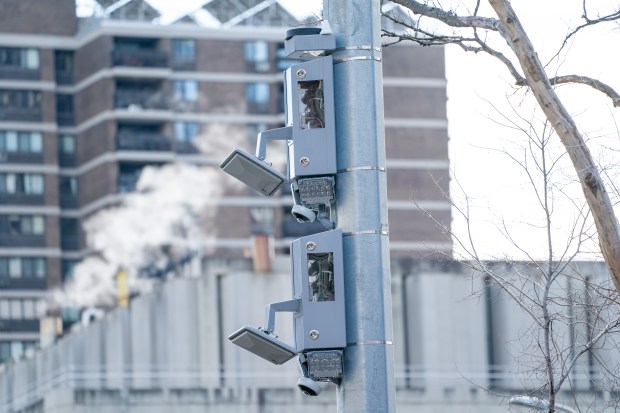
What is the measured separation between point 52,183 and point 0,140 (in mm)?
4015

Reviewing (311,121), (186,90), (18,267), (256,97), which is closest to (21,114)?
(18,267)

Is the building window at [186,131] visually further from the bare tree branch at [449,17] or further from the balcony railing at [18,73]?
the bare tree branch at [449,17]

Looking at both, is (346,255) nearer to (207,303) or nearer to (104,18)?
(207,303)

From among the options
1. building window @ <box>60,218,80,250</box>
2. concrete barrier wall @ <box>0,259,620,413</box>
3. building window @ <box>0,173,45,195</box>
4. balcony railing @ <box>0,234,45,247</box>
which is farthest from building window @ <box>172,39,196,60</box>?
concrete barrier wall @ <box>0,259,620,413</box>

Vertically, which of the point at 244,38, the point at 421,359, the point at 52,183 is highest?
the point at 244,38

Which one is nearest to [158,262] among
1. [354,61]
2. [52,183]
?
[52,183]

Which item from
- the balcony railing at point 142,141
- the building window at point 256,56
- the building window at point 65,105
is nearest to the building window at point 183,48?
the building window at point 256,56

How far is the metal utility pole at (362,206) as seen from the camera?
11.7 m

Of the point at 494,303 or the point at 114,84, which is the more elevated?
the point at 114,84

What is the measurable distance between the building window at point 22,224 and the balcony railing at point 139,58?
417 inches

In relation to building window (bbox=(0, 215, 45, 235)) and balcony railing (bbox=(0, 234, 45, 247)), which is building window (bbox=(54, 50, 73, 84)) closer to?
building window (bbox=(0, 215, 45, 235))

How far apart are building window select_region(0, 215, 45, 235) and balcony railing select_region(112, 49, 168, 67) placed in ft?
34.8

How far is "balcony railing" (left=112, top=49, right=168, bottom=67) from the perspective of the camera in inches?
3880

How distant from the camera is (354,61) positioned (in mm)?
12125
